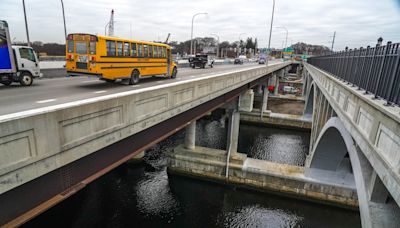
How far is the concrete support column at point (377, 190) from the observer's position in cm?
452

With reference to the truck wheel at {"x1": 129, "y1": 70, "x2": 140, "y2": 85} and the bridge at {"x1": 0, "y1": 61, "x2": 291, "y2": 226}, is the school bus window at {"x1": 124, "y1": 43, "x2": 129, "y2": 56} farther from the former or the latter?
the bridge at {"x1": 0, "y1": 61, "x2": 291, "y2": 226}

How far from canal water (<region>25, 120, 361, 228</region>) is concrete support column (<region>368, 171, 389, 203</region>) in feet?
36.6

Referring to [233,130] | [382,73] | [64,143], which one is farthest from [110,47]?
[233,130]

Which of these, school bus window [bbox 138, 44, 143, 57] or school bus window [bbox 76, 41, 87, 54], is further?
school bus window [bbox 138, 44, 143, 57]

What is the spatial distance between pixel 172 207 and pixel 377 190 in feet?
44.1

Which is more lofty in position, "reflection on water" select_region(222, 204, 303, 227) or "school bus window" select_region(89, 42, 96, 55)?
"school bus window" select_region(89, 42, 96, 55)

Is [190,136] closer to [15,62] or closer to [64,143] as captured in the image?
[15,62]

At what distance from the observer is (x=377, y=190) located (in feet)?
14.9

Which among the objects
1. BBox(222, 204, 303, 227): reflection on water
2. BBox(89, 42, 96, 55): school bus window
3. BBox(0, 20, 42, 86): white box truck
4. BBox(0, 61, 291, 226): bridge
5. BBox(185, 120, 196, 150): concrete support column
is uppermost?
BBox(89, 42, 96, 55): school bus window

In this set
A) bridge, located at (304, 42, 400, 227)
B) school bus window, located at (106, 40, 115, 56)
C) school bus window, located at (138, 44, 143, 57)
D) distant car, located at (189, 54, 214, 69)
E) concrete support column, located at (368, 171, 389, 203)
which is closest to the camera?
bridge, located at (304, 42, 400, 227)

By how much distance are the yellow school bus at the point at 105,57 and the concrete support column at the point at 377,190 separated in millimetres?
10018

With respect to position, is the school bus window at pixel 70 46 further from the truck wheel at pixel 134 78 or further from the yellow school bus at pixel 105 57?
the truck wheel at pixel 134 78

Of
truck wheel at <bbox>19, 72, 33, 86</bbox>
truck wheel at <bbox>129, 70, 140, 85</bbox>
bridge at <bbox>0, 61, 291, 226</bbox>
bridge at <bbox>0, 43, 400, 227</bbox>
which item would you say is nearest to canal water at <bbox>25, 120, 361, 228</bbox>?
truck wheel at <bbox>19, 72, 33, 86</bbox>

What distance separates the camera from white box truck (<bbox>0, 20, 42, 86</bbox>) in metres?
10.5
